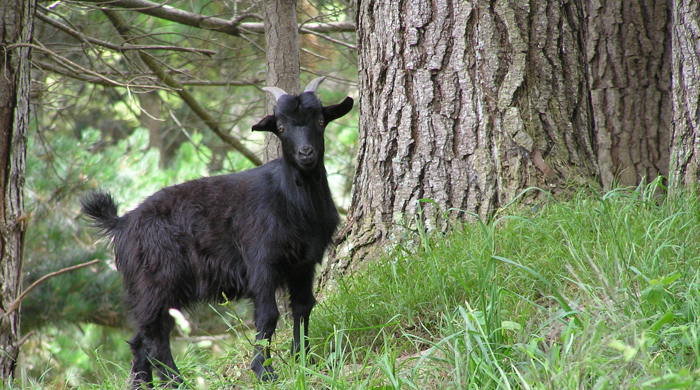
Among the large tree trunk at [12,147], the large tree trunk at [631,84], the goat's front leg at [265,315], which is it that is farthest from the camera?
the large tree trunk at [631,84]

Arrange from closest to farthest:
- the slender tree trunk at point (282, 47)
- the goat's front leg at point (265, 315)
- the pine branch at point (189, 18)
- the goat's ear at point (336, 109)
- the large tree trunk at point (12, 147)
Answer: the goat's front leg at point (265, 315) < the goat's ear at point (336, 109) < the large tree trunk at point (12, 147) < the slender tree trunk at point (282, 47) < the pine branch at point (189, 18)

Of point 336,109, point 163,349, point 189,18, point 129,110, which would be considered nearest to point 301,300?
point 163,349

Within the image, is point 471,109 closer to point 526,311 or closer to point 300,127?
point 300,127

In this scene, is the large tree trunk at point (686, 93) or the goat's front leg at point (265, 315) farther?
the large tree trunk at point (686, 93)

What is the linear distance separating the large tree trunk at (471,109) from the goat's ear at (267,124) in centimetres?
81

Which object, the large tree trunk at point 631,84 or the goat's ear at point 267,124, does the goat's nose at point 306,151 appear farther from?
the large tree trunk at point 631,84

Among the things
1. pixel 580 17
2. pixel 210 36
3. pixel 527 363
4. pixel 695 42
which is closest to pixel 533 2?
pixel 580 17

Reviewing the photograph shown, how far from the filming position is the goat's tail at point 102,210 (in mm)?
4270

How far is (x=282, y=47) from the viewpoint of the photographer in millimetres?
5562

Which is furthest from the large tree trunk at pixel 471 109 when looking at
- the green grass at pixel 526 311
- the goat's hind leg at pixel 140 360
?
the goat's hind leg at pixel 140 360

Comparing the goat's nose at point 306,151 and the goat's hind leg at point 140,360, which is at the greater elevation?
the goat's nose at point 306,151

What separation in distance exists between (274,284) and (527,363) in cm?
159

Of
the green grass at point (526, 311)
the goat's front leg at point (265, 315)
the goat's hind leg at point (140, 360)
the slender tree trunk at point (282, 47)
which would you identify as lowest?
the goat's hind leg at point (140, 360)

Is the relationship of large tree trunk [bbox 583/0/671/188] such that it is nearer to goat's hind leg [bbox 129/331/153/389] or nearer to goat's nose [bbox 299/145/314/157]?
goat's nose [bbox 299/145/314/157]
